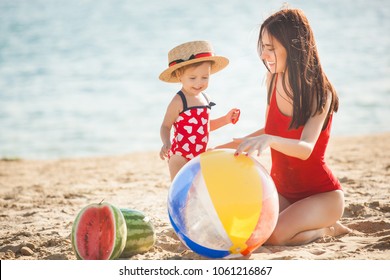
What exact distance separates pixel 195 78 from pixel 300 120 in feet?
3.24

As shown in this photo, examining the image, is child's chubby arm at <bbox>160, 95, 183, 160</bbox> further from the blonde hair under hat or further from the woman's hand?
the woman's hand

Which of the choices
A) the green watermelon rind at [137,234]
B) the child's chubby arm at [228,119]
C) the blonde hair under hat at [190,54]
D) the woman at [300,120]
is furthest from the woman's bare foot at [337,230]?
the blonde hair under hat at [190,54]

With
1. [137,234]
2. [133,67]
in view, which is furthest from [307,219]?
[133,67]

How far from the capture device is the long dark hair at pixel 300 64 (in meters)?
4.57

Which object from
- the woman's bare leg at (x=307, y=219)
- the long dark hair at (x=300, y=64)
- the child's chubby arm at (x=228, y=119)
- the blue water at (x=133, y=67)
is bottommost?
the woman's bare leg at (x=307, y=219)

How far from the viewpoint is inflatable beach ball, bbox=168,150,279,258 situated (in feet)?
12.8

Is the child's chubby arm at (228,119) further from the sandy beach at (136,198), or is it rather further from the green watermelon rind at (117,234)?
the green watermelon rind at (117,234)

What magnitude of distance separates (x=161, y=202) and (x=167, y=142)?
171 cm

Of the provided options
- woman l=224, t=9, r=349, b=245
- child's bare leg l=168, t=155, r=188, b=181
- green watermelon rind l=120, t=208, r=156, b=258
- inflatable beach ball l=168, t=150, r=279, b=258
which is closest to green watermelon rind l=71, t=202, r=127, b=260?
green watermelon rind l=120, t=208, r=156, b=258

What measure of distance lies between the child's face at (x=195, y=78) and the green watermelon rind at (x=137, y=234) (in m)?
1.17

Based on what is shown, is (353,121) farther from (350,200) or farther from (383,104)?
(350,200)

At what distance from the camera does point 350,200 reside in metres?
5.98
